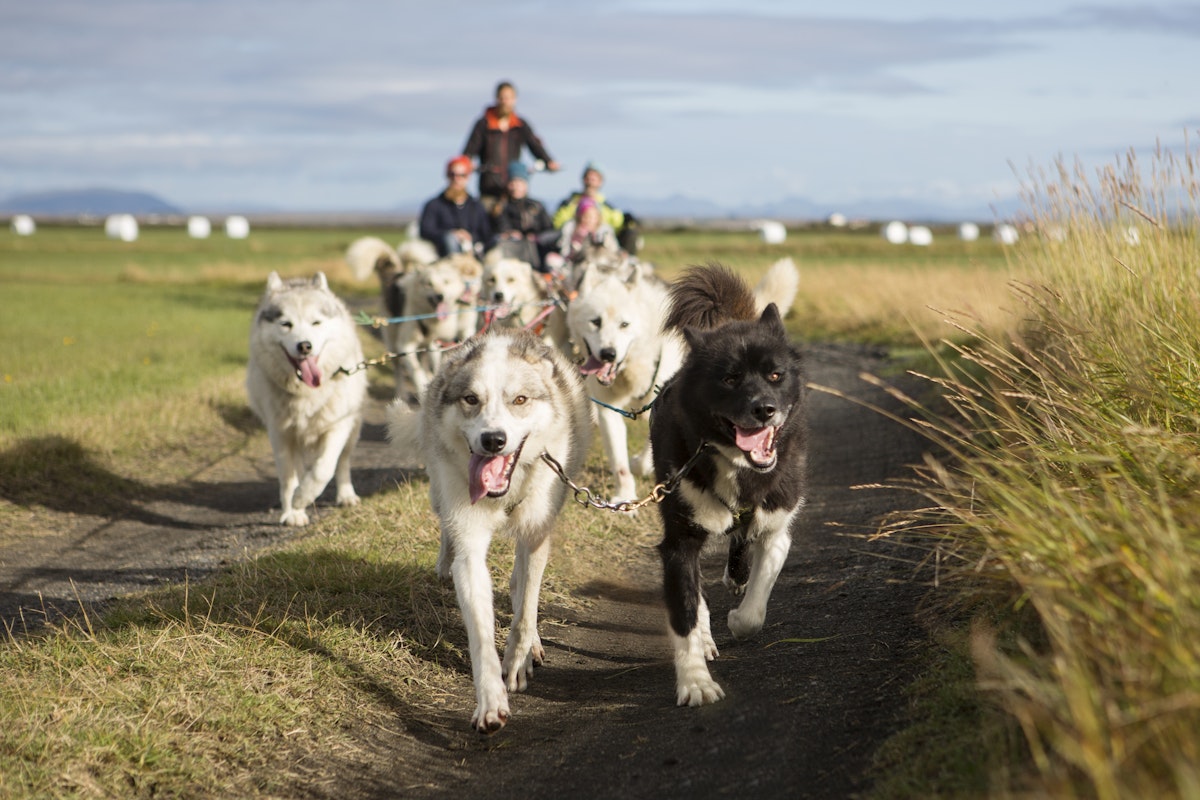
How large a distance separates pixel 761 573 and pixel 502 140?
30.8ft

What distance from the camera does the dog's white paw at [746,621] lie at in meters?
4.38

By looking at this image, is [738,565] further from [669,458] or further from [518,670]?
[518,670]

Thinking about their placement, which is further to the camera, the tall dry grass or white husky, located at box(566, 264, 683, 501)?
white husky, located at box(566, 264, 683, 501)

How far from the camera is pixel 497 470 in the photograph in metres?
4.30

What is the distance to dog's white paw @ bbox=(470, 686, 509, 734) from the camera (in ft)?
13.1

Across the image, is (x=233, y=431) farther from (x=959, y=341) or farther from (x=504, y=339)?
(x=959, y=341)

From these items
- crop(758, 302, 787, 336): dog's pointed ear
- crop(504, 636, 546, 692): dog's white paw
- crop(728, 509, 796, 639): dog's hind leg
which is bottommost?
crop(504, 636, 546, 692): dog's white paw

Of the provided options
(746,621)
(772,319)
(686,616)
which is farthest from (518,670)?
(772,319)

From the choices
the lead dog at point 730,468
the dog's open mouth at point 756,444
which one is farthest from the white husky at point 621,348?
the dog's open mouth at point 756,444

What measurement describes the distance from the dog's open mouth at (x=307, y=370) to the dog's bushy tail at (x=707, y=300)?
3074 millimetres

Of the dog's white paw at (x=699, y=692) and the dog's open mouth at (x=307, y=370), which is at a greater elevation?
the dog's open mouth at (x=307, y=370)

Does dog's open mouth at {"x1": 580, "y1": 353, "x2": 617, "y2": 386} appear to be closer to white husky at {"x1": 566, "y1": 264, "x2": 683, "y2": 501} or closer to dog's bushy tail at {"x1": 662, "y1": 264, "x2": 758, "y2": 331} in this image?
white husky at {"x1": 566, "y1": 264, "x2": 683, "y2": 501}

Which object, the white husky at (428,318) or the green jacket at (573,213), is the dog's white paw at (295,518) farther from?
the green jacket at (573,213)

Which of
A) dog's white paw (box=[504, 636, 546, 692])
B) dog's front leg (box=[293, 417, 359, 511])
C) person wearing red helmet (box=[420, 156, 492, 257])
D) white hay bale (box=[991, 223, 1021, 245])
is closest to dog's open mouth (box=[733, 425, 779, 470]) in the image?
dog's white paw (box=[504, 636, 546, 692])
